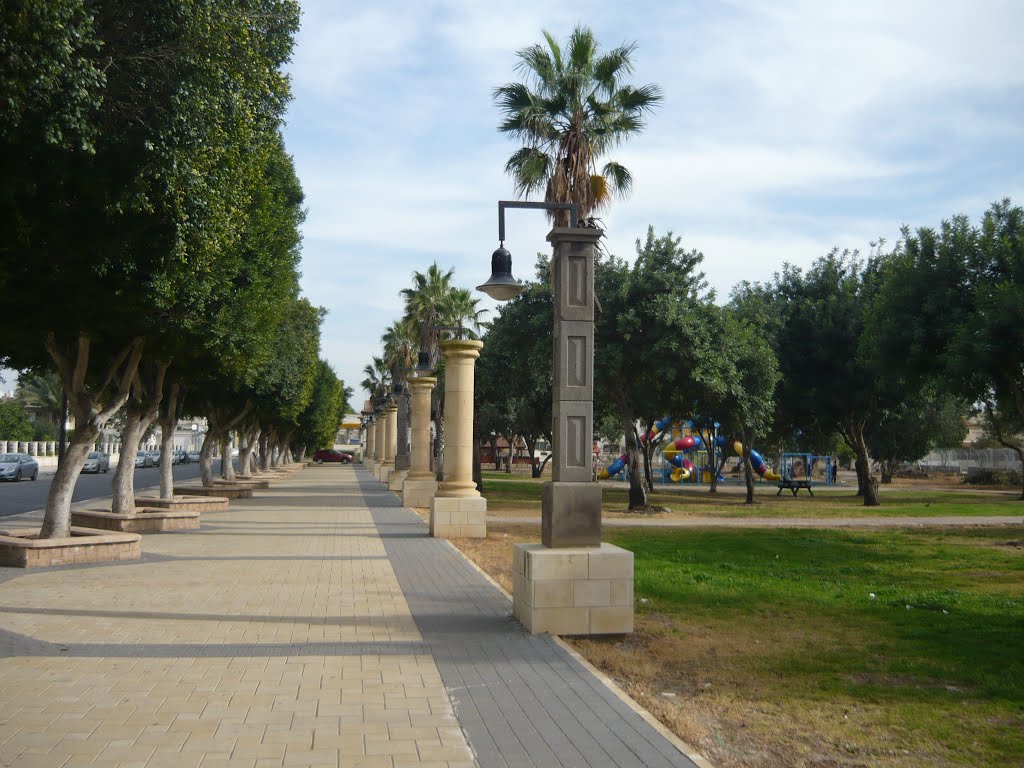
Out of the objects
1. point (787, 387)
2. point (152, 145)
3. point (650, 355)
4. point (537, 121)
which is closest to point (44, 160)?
point (152, 145)

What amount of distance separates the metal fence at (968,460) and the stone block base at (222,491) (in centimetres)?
5030

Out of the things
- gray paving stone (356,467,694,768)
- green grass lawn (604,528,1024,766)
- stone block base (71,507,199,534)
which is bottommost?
green grass lawn (604,528,1024,766)

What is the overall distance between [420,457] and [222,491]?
7.58 m

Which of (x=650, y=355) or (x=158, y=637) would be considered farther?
(x=650, y=355)

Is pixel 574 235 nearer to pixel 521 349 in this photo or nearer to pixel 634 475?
pixel 634 475

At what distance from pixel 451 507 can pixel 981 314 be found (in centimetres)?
1067

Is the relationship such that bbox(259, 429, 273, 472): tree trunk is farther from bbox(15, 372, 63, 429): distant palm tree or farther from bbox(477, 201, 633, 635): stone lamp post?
bbox(477, 201, 633, 635): stone lamp post

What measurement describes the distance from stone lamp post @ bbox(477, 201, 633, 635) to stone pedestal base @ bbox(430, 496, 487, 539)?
9065 millimetres

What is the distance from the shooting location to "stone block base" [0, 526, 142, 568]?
12781 millimetres

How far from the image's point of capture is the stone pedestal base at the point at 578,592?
338 inches

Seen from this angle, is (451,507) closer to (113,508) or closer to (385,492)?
(113,508)

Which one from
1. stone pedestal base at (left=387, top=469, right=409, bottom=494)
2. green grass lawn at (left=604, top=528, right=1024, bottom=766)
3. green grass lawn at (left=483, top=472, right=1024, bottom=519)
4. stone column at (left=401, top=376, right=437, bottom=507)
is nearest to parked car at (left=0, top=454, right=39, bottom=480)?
stone pedestal base at (left=387, top=469, right=409, bottom=494)

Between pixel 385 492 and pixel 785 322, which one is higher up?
pixel 785 322

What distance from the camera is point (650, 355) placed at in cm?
2670
